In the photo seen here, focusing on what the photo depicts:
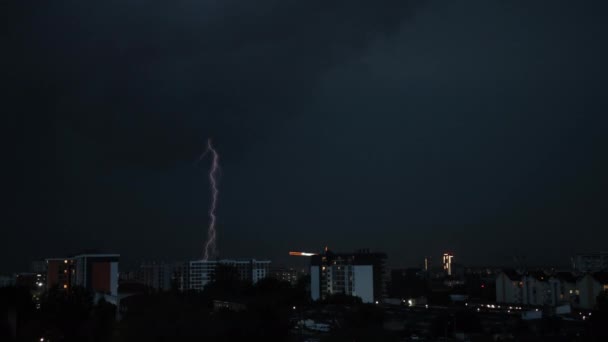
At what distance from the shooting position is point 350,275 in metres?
35.2

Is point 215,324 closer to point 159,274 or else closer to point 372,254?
point 372,254

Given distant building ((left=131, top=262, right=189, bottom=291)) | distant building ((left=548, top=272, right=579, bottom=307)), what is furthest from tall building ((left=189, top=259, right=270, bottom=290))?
distant building ((left=548, top=272, right=579, bottom=307))

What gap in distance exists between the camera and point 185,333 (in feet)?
37.8

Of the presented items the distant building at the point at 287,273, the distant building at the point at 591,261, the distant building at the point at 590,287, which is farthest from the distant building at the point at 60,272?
the distant building at the point at 591,261

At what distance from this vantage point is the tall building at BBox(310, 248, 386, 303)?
3481cm

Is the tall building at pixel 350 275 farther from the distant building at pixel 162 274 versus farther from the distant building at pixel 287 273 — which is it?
the distant building at pixel 287 273

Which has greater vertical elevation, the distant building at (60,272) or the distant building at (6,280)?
the distant building at (60,272)

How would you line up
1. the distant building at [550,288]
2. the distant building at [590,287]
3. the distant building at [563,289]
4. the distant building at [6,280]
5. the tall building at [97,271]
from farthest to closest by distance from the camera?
1. the distant building at [6,280]
2. the tall building at [97,271]
3. the distant building at [563,289]
4. the distant building at [550,288]
5. the distant building at [590,287]

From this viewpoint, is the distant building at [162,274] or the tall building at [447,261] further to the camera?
the tall building at [447,261]

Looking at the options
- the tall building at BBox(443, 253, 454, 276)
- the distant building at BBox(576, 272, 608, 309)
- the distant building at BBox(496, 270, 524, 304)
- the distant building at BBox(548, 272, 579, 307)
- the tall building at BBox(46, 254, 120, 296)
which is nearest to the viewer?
the distant building at BBox(576, 272, 608, 309)

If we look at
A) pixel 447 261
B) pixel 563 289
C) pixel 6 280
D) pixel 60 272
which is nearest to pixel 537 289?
pixel 563 289

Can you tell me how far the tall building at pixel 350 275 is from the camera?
34.8 metres

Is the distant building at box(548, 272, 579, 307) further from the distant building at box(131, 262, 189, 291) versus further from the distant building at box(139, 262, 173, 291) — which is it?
the distant building at box(139, 262, 173, 291)

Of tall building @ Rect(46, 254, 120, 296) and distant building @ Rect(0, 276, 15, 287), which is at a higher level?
tall building @ Rect(46, 254, 120, 296)
